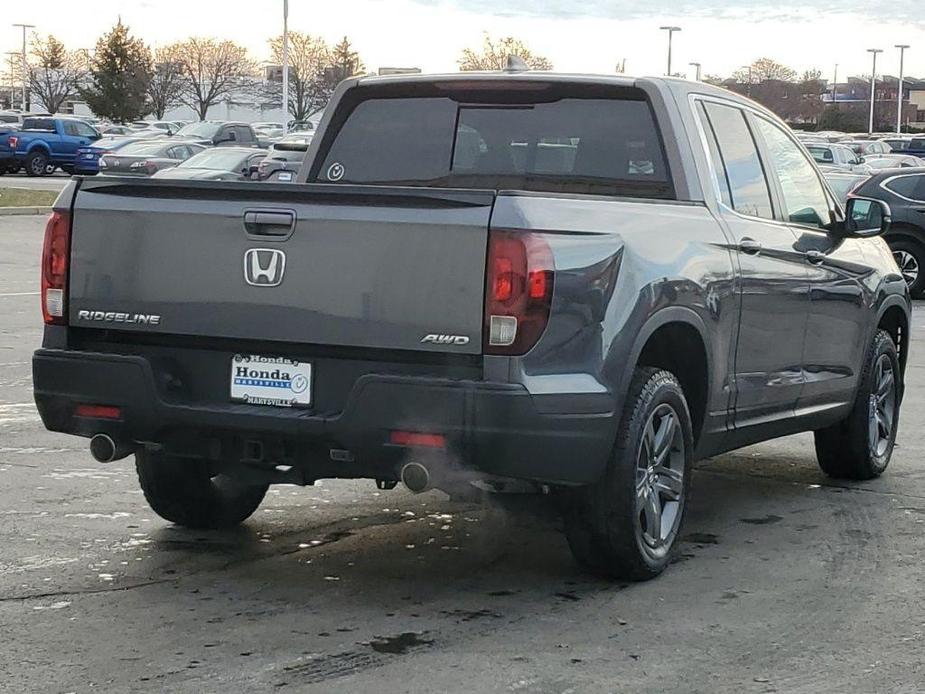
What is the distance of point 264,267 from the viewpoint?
5527 mm

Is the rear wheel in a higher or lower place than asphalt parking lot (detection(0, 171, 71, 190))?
higher

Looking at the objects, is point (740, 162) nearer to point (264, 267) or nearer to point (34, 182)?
point (264, 267)

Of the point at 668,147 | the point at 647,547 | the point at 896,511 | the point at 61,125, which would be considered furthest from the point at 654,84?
the point at 61,125

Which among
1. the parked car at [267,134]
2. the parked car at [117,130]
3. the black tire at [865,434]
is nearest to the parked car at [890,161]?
the parked car at [267,134]

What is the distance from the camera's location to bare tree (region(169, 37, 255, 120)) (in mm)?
113369

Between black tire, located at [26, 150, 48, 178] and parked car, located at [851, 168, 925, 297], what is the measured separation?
31.5 meters

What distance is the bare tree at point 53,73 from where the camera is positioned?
11675 cm

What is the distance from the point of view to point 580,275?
543 centimetres

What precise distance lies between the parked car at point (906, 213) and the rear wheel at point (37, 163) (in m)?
31.5

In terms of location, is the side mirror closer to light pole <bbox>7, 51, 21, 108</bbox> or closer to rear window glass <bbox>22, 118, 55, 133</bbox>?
rear window glass <bbox>22, 118, 55, 133</bbox>

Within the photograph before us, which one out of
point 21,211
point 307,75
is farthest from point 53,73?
point 21,211

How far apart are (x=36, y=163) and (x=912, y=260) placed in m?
32.2

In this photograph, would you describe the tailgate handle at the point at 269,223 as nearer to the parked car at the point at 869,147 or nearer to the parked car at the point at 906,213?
the parked car at the point at 906,213

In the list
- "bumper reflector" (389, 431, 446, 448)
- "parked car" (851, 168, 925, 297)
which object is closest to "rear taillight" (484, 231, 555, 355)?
"bumper reflector" (389, 431, 446, 448)
